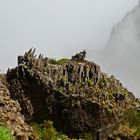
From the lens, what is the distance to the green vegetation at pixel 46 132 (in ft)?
485

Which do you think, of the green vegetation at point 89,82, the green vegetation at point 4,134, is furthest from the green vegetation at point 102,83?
the green vegetation at point 4,134

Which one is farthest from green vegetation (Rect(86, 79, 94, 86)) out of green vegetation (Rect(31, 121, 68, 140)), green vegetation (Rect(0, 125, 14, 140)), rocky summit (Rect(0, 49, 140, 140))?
green vegetation (Rect(0, 125, 14, 140))

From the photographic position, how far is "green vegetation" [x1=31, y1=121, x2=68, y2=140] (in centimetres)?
14775

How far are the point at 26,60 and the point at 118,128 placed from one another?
40506mm

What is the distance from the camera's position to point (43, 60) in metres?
192

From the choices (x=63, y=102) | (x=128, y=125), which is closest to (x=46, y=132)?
(x=63, y=102)

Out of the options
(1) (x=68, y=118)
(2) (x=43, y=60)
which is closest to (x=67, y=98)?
(1) (x=68, y=118)

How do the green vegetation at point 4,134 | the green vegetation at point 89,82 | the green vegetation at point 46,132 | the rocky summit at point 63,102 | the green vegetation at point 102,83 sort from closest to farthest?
the green vegetation at point 4,134
the green vegetation at point 46,132
the rocky summit at point 63,102
the green vegetation at point 89,82
the green vegetation at point 102,83

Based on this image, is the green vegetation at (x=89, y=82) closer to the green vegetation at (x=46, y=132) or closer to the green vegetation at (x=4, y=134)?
the green vegetation at (x=46, y=132)

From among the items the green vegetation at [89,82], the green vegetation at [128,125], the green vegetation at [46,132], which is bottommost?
the green vegetation at [46,132]

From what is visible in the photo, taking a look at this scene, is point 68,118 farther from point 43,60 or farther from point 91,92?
point 43,60

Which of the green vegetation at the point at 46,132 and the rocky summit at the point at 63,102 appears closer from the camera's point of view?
the green vegetation at the point at 46,132

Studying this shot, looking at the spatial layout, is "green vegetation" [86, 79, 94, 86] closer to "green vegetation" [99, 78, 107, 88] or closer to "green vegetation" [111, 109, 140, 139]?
"green vegetation" [99, 78, 107, 88]

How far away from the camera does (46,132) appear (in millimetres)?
150250
